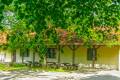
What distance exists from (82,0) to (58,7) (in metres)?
0.52

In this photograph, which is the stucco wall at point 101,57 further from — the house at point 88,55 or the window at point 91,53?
the window at point 91,53

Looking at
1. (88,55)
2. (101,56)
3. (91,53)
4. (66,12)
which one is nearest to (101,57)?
(101,56)

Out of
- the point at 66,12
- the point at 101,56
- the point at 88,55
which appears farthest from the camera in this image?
the point at 88,55

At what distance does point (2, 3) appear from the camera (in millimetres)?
5988

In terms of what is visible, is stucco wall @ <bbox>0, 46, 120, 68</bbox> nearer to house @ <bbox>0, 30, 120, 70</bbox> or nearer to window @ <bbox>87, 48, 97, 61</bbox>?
house @ <bbox>0, 30, 120, 70</bbox>

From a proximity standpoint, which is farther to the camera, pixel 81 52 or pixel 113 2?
pixel 81 52

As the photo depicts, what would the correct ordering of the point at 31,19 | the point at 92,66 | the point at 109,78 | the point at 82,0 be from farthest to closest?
1. the point at 92,66
2. the point at 109,78
3. the point at 31,19
4. the point at 82,0

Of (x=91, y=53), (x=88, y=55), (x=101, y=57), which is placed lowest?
(x=101, y=57)

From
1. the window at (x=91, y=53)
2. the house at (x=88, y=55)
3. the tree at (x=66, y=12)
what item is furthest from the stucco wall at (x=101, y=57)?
the tree at (x=66, y=12)

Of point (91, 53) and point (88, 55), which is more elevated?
point (91, 53)

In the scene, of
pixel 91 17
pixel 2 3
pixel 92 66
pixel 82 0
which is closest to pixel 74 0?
pixel 82 0

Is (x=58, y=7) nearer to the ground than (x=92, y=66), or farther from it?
farther from it

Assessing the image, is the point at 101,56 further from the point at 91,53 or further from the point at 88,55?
the point at 88,55

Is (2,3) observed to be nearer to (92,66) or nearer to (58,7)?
(58,7)
